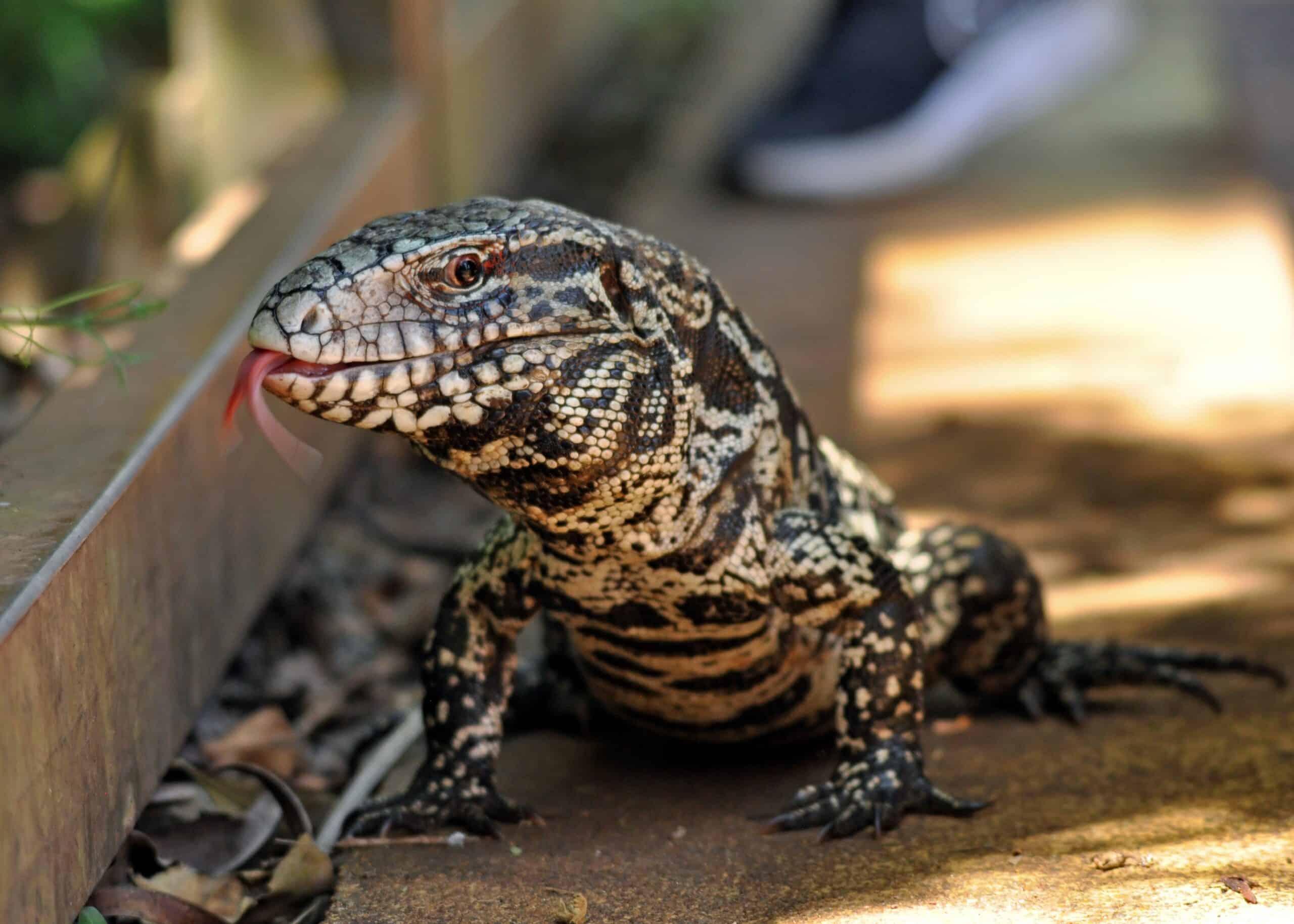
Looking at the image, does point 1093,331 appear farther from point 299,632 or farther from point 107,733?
point 107,733

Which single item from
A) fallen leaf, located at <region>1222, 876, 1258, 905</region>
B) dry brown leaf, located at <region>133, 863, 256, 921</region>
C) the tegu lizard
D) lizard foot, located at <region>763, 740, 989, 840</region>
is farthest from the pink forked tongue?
fallen leaf, located at <region>1222, 876, 1258, 905</region>

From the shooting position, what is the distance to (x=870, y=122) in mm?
9891

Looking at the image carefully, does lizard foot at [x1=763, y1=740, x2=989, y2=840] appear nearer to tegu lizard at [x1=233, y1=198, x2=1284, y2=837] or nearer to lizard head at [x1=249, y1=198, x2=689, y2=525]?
tegu lizard at [x1=233, y1=198, x2=1284, y2=837]

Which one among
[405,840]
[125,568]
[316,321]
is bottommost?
[405,840]

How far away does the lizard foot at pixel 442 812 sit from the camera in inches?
140

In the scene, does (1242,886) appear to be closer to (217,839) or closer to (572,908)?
(572,908)

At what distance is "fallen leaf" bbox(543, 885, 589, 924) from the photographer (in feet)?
9.95

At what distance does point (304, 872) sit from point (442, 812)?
1.07ft

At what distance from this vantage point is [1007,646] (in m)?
4.29

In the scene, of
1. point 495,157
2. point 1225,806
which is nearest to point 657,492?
point 1225,806

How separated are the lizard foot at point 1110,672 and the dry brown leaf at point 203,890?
212 centimetres

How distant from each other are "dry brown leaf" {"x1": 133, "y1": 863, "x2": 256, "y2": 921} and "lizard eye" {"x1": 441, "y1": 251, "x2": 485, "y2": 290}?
4.78 feet

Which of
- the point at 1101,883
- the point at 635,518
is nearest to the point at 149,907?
the point at 635,518

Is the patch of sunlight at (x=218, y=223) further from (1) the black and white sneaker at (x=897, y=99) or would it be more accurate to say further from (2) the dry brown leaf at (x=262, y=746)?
(1) the black and white sneaker at (x=897, y=99)
